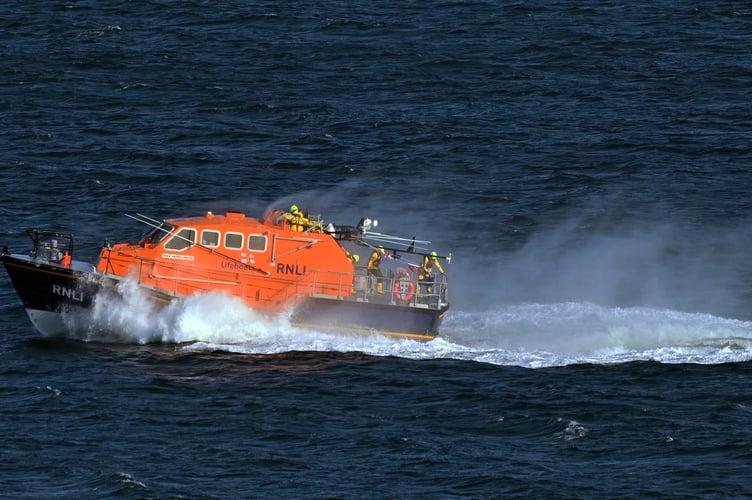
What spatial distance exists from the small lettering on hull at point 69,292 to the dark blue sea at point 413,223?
5.24ft

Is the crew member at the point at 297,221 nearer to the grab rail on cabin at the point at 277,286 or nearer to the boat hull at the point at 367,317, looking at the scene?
the grab rail on cabin at the point at 277,286

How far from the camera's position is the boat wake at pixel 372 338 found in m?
46.9

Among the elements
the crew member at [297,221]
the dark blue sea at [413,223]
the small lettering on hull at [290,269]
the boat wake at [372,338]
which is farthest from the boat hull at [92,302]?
the crew member at [297,221]

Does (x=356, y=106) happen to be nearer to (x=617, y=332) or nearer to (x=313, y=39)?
(x=313, y=39)

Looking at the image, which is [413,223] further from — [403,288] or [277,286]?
[277,286]

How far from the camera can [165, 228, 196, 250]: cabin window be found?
157 ft

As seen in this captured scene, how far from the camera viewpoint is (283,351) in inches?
1849

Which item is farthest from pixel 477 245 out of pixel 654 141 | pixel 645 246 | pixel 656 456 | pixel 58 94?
pixel 58 94

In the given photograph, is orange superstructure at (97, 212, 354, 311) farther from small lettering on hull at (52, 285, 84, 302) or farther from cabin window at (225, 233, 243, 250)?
small lettering on hull at (52, 285, 84, 302)

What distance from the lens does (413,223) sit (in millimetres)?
61562

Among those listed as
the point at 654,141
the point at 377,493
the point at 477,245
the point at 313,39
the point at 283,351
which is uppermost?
the point at 313,39

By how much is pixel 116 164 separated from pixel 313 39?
929 inches

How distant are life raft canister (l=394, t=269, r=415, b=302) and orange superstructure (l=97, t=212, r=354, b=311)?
1553 mm

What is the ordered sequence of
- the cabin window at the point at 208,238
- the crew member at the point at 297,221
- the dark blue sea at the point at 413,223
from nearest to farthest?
1. the dark blue sea at the point at 413,223
2. the cabin window at the point at 208,238
3. the crew member at the point at 297,221
